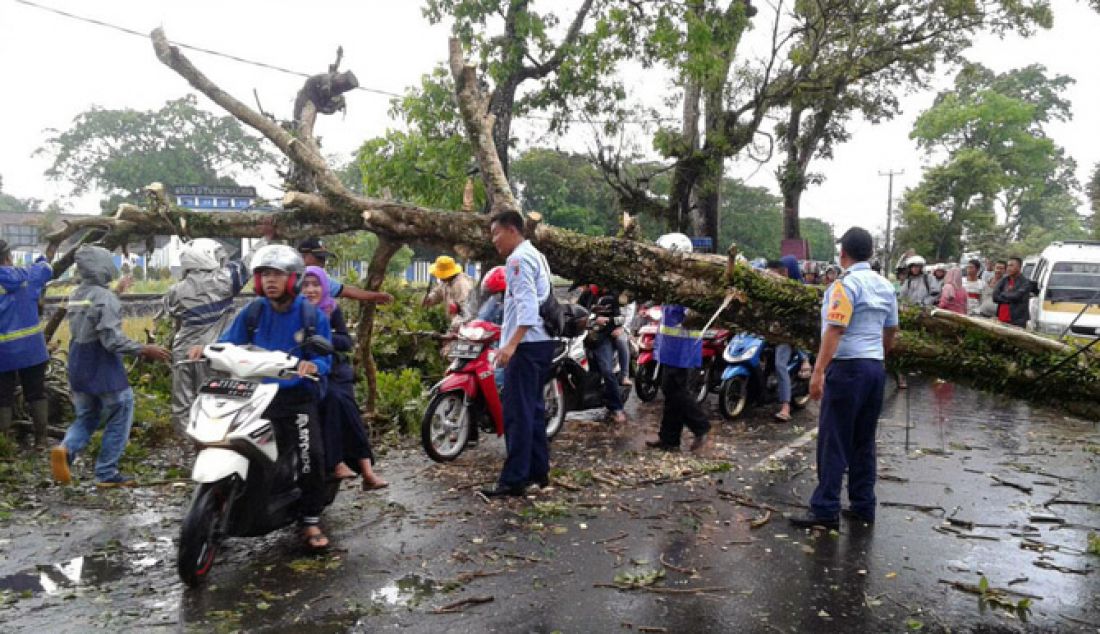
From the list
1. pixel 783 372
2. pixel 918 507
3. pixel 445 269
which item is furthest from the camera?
pixel 783 372

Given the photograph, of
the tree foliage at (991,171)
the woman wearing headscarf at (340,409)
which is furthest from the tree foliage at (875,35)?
the tree foliage at (991,171)

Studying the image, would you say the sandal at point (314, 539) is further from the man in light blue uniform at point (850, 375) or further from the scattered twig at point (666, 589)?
the man in light blue uniform at point (850, 375)

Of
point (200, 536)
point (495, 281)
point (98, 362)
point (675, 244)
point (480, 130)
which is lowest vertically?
point (200, 536)

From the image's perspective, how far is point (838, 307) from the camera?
480cm

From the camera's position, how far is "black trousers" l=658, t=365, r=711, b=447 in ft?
22.6

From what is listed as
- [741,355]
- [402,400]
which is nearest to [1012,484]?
[741,355]

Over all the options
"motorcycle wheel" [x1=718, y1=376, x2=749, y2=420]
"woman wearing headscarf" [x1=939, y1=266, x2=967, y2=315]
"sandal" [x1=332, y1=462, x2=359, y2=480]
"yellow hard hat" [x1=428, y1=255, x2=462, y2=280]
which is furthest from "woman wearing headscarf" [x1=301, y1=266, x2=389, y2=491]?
"woman wearing headscarf" [x1=939, y1=266, x2=967, y2=315]

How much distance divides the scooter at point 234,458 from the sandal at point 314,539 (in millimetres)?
179

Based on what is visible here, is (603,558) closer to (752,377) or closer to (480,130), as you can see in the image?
(480,130)

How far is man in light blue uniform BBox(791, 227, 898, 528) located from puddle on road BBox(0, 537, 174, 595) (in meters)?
3.80

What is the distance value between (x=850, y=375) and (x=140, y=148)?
6101cm

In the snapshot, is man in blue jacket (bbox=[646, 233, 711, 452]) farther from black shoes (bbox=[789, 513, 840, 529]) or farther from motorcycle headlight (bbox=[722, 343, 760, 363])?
black shoes (bbox=[789, 513, 840, 529])

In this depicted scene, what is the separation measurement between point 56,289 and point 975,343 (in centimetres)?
2743

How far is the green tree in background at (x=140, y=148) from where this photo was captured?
181ft
